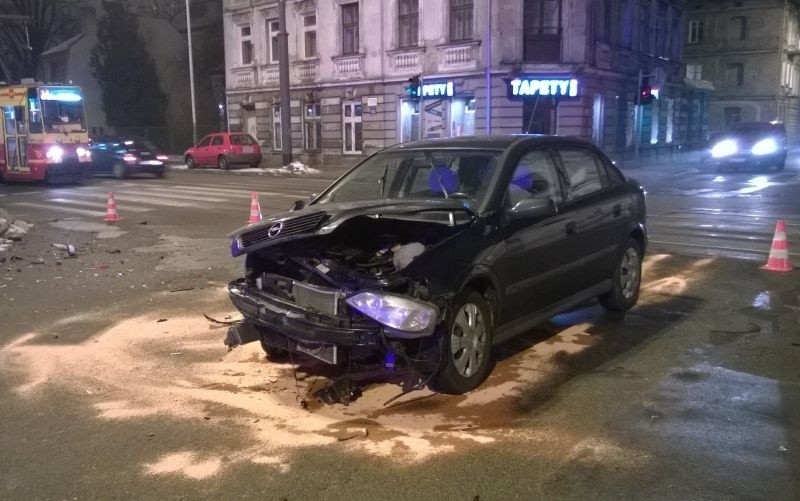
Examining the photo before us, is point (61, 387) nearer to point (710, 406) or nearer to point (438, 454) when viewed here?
point (438, 454)

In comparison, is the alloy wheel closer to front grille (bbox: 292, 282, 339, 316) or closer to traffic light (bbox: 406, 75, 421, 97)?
front grille (bbox: 292, 282, 339, 316)

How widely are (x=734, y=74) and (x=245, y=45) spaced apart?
38.9 m

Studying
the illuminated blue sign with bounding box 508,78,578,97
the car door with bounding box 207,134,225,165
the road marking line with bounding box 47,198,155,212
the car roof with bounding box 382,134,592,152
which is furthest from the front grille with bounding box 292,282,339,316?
the car door with bounding box 207,134,225,165

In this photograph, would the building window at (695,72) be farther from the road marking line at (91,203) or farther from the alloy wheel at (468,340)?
the alloy wheel at (468,340)

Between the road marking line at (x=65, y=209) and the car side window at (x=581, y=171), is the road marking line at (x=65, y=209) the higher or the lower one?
the lower one

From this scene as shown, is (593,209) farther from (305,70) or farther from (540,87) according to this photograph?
(305,70)

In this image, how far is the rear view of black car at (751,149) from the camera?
2712 cm

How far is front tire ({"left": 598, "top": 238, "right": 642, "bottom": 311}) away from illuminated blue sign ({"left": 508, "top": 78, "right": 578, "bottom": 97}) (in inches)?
844

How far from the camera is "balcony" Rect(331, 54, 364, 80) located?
32906 mm

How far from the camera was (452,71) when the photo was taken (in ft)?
97.2

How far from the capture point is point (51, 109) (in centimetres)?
2227

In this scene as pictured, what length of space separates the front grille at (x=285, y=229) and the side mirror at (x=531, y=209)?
1.39 meters

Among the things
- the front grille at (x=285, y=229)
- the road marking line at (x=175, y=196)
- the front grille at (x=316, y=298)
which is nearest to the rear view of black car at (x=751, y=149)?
the road marking line at (x=175, y=196)

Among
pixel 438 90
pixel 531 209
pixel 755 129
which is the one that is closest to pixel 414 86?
pixel 438 90
